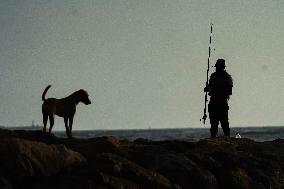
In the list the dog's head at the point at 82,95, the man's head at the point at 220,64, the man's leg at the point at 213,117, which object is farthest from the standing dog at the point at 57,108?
the man's head at the point at 220,64

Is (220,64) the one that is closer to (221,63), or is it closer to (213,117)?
(221,63)

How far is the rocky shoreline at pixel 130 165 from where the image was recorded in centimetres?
577

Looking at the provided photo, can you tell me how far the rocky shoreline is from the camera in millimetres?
5770

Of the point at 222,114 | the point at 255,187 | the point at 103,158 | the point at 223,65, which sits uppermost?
the point at 223,65

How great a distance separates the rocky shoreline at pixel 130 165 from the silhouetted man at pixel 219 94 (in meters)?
2.26

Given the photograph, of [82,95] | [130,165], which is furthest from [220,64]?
[130,165]

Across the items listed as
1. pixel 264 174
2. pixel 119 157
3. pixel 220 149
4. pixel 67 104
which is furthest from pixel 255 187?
pixel 67 104

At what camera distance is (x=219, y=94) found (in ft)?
38.6

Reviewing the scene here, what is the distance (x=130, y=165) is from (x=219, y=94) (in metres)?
5.68

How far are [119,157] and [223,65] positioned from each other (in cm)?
566

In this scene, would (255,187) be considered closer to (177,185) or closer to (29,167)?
(177,185)

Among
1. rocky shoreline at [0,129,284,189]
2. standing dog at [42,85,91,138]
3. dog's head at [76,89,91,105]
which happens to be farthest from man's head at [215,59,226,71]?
standing dog at [42,85,91,138]

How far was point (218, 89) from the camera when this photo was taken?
38.5 ft

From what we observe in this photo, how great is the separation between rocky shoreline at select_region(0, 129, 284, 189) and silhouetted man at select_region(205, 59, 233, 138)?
7.42ft
